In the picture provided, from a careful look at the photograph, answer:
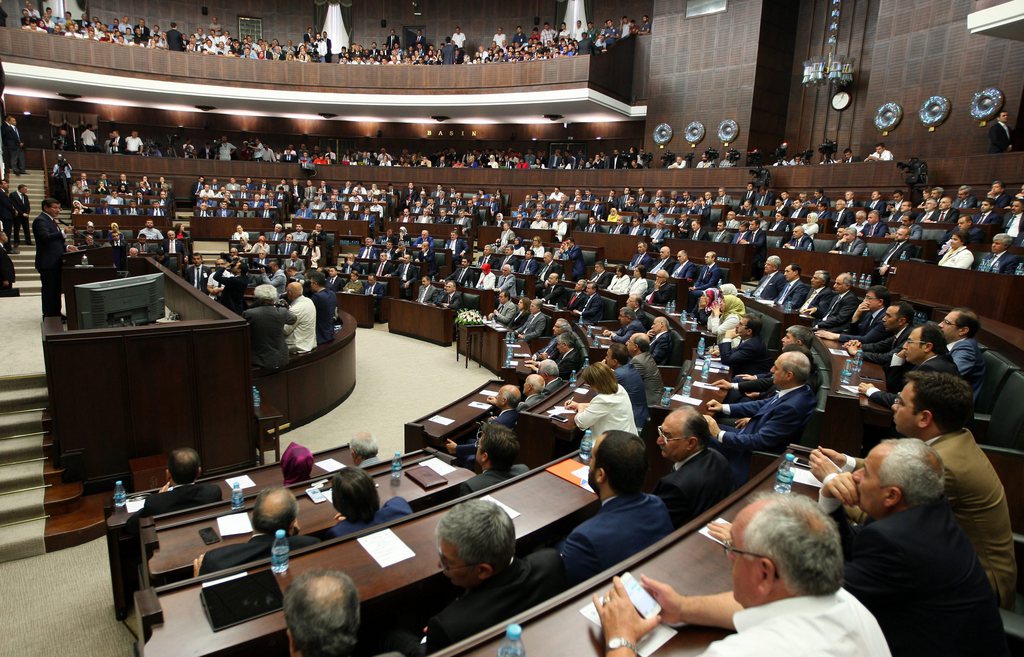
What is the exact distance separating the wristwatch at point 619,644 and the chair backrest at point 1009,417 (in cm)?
305

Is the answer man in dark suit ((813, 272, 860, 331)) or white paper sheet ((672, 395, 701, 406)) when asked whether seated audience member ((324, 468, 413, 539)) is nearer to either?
white paper sheet ((672, 395, 701, 406))

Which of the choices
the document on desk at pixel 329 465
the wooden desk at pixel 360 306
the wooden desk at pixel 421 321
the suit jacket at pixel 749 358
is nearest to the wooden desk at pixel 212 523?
the document on desk at pixel 329 465

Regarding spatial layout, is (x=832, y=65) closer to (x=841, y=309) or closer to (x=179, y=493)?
(x=841, y=309)

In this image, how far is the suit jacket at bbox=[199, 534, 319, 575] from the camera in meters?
2.39

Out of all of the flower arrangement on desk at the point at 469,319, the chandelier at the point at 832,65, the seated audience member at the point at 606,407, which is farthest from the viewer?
the chandelier at the point at 832,65

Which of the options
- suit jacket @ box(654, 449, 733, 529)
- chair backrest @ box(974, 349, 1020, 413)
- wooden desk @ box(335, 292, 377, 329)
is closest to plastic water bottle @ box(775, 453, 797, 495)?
suit jacket @ box(654, 449, 733, 529)

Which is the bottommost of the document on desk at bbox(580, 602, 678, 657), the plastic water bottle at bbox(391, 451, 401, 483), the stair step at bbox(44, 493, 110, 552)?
the stair step at bbox(44, 493, 110, 552)

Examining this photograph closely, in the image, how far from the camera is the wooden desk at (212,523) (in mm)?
2545

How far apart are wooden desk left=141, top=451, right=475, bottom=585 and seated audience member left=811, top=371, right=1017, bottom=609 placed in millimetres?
2231

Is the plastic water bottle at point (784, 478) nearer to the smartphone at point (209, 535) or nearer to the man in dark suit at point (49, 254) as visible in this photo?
the smartphone at point (209, 535)

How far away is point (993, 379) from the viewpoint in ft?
13.2

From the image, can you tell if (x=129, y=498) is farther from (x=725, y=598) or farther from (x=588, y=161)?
(x=588, y=161)

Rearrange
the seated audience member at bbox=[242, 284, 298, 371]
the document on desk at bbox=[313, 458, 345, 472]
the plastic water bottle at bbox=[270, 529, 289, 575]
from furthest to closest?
the seated audience member at bbox=[242, 284, 298, 371]
the document on desk at bbox=[313, 458, 345, 472]
the plastic water bottle at bbox=[270, 529, 289, 575]

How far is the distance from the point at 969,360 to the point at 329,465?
4.21 meters
